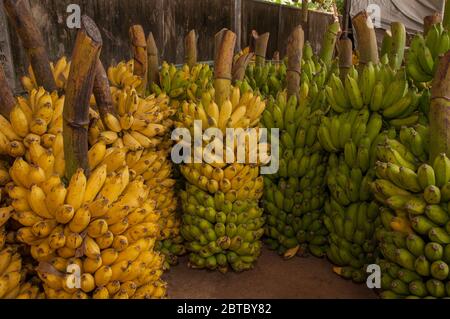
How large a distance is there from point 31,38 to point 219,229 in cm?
130

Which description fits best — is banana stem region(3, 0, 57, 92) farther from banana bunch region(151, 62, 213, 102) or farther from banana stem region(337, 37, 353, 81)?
banana stem region(337, 37, 353, 81)

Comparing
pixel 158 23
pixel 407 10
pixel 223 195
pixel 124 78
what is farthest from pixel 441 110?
pixel 407 10

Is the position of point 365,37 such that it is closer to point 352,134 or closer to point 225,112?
point 352,134

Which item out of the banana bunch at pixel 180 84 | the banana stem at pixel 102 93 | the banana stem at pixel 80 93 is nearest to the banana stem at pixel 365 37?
the banana bunch at pixel 180 84

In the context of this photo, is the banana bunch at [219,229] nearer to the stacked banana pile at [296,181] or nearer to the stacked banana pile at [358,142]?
the stacked banana pile at [296,181]

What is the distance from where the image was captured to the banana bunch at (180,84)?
2574 mm

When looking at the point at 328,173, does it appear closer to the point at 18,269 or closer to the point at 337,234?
the point at 337,234

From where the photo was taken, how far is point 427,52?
81.8 inches

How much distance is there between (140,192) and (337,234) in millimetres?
1312

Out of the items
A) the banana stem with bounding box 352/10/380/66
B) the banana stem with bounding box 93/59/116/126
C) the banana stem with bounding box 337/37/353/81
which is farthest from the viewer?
the banana stem with bounding box 337/37/353/81

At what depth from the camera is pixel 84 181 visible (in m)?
1.40

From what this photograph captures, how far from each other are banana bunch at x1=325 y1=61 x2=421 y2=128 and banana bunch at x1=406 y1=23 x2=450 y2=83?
0.08m

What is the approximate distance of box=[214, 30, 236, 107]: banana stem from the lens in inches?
83.3

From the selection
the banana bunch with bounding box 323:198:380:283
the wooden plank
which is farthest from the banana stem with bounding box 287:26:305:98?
the wooden plank
